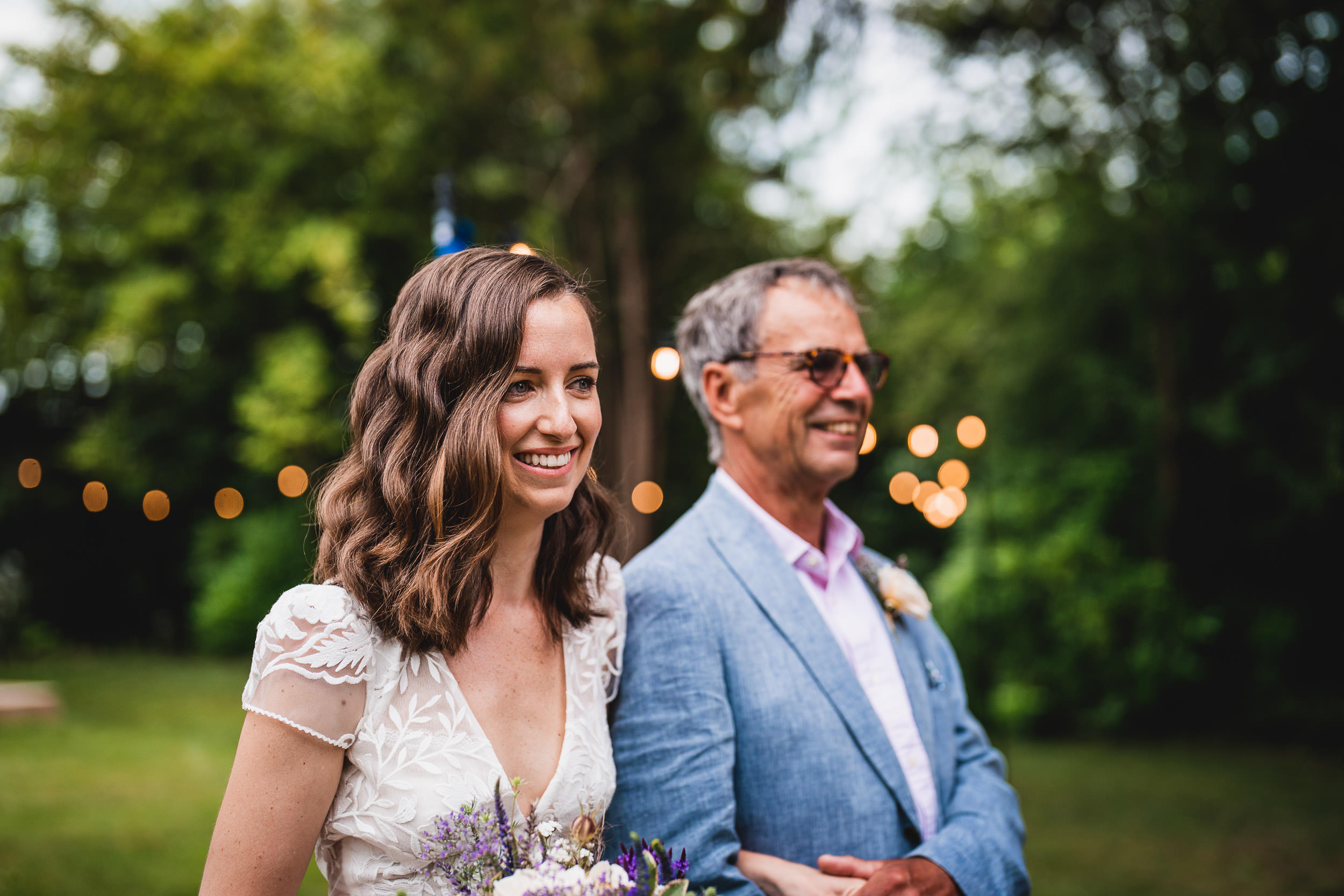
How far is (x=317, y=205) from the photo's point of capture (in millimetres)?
14867

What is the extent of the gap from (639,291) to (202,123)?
6.75 metres

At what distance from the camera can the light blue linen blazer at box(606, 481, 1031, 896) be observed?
2.25 meters

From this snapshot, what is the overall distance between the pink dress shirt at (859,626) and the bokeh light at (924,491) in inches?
444

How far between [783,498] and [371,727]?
137 centimetres

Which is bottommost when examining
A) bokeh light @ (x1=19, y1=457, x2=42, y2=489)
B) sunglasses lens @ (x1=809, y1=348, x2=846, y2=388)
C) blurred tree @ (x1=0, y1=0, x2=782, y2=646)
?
bokeh light @ (x1=19, y1=457, x2=42, y2=489)

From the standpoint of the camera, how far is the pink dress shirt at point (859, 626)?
→ 2.57 meters

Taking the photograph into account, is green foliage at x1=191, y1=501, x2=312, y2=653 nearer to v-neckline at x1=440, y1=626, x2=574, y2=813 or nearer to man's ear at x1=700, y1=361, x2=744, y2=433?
man's ear at x1=700, y1=361, x2=744, y2=433

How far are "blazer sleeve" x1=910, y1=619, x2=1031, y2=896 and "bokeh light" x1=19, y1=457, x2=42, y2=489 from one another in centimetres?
1984

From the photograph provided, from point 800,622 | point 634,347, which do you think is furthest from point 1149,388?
point 800,622

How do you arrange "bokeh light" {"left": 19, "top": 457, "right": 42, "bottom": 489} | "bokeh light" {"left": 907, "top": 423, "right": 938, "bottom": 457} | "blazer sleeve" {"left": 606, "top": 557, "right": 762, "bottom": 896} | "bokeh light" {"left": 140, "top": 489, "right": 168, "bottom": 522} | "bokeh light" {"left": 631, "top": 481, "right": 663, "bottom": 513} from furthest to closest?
"bokeh light" {"left": 140, "top": 489, "right": 168, "bottom": 522}, "bokeh light" {"left": 19, "top": 457, "right": 42, "bottom": 489}, "bokeh light" {"left": 631, "top": 481, "right": 663, "bottom": 513}, "bokeh light" {"left": 907, "top": 423, "right": 938, "bottom": 457}, "blazer sleeve" {"left": 606, "top": 557, "right": 762, "bottom": 896}

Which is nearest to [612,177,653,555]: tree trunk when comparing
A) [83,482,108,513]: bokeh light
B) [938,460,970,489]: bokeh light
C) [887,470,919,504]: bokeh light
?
[887,470,919,504]: bokeh light

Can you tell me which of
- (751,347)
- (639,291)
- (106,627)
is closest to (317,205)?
(639,291)

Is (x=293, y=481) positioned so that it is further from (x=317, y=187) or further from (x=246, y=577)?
(x=317, y=187)

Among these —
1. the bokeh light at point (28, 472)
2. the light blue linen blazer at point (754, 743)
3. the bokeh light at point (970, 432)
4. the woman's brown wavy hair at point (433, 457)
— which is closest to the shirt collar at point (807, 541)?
the light blue linen blazer at point (754, 743)
